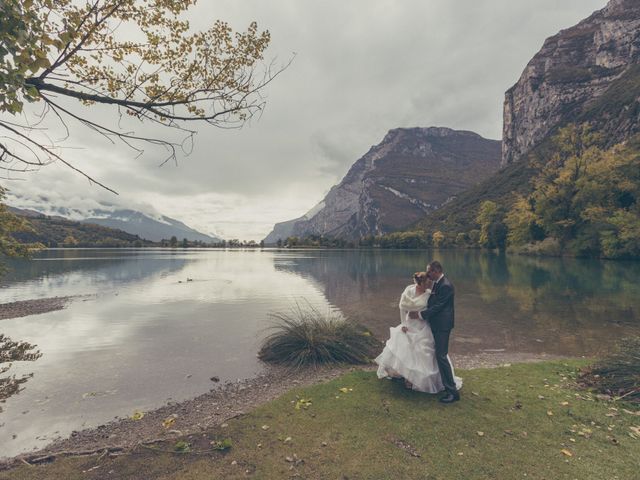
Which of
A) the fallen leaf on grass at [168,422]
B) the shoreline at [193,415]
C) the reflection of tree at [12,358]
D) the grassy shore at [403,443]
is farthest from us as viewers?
the reflection of tree at [12,358]

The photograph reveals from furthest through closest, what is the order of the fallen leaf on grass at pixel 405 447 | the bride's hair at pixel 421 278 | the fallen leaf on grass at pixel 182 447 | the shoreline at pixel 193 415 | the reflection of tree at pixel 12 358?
the reflection of tree at pixel 12 358 → the bride's hair at pixel 421 278 → the shoreline at pixel 193 415 → the fallen leaf on grass at pixel 182 447 → the fallen leaf on grass at pixel 405 447

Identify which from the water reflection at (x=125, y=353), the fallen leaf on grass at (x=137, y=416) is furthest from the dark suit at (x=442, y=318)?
the fallen leaf on grass at (x=137, y=416)

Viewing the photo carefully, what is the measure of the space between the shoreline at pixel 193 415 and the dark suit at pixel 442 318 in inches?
158

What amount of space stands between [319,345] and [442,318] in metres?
5.97

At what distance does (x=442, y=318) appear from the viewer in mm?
7594

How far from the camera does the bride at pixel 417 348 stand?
309 inches

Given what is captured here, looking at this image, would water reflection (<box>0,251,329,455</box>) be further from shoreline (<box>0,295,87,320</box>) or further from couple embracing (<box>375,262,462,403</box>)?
couple embracing (<box>375,262,462,403</box>)

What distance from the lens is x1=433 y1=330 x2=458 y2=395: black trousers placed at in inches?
298

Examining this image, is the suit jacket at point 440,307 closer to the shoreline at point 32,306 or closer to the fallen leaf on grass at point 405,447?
the fallen leaf on grass at point 405,447

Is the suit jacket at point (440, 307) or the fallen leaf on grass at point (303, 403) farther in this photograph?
the fallen leaf on grass at point (303, 403)

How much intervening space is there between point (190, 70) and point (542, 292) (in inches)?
1266

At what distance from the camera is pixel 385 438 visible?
621 cm

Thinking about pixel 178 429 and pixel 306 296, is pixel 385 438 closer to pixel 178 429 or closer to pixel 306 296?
pixel 178 429

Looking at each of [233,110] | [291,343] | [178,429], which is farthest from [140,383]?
[233,110]
